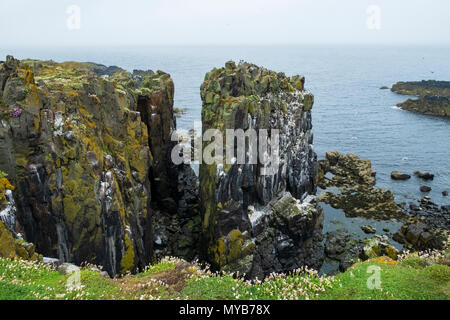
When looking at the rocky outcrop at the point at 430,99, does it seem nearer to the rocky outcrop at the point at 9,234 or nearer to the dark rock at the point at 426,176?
the dark rock at the point at 426,176

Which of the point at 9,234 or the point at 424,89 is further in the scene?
the point at 424,89

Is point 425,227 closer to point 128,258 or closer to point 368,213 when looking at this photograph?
point 368,213

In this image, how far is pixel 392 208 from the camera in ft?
211

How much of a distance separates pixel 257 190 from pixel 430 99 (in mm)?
134447

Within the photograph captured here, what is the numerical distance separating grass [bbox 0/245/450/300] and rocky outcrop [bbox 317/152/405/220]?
4739cm

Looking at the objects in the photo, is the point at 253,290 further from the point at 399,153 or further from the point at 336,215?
the point at 399,153

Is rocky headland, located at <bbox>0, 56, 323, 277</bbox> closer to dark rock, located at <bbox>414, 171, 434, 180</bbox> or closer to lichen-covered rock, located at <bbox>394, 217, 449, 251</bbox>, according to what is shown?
lichen-covered rock, located at <bbox>394, 217, 449, 251</bbox>

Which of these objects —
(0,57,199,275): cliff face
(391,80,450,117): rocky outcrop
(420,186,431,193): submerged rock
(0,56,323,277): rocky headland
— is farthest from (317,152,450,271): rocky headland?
(391,80,450,117): rocky outcrop

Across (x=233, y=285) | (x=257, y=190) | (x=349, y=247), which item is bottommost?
(x=349, y=247)

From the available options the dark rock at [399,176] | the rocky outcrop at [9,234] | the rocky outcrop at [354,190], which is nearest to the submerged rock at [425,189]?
the dark rock at [399,176]

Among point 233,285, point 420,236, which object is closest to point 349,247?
point 420,236

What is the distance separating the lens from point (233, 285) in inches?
683

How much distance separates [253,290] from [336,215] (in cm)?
5002

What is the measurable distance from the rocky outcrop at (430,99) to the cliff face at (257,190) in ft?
356
